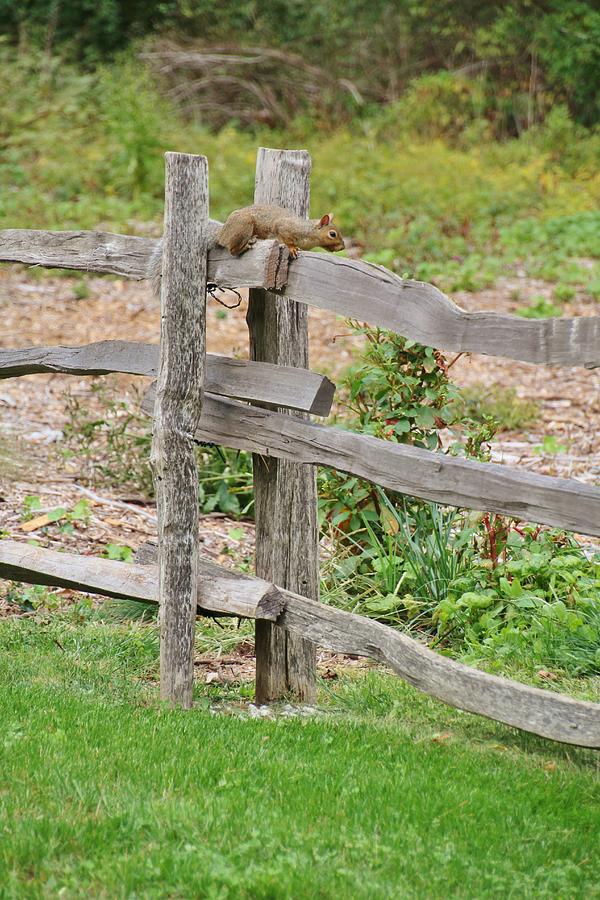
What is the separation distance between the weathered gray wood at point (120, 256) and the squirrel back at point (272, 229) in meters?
0.07

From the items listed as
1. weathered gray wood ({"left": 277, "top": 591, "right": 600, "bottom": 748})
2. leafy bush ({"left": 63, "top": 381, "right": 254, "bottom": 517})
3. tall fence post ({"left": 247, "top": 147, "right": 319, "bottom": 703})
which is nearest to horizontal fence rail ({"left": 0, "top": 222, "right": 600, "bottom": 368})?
tall fence post ({"left": 247, "top": 147, "right": 319, "bottom": 703})

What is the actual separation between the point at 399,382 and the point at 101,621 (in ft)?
6.50

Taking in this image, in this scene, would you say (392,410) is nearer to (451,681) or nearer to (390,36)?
(451,681)

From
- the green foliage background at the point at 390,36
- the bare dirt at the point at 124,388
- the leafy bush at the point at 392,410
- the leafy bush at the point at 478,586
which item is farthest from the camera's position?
the green foliage background at the point at 390,36

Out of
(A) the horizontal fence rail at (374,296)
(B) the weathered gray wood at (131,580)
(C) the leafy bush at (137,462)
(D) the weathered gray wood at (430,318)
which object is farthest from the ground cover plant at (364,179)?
(D) the weathered gray wood at (430,318)

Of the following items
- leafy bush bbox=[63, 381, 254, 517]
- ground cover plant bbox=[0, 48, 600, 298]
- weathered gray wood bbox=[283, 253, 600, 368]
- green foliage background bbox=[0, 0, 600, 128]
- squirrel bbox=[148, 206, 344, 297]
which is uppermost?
green foliage background bbox=[0, 0, 600, 128]

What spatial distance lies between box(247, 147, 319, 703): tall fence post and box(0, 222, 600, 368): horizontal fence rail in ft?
0.86

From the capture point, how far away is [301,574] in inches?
178

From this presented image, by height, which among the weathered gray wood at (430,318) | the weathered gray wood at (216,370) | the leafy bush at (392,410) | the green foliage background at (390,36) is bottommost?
the leafy bush at (392,410)

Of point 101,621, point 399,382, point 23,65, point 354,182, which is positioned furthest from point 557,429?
point 23,65

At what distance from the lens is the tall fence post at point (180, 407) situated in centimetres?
427

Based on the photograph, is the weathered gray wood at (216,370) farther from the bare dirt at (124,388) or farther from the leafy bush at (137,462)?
the leafy bush at (137,462)

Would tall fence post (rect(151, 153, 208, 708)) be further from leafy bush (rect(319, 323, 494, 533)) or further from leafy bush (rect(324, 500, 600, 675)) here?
leafy bush (rect(319, 323, 494, 533))

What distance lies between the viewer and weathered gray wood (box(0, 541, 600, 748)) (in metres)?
3.54
